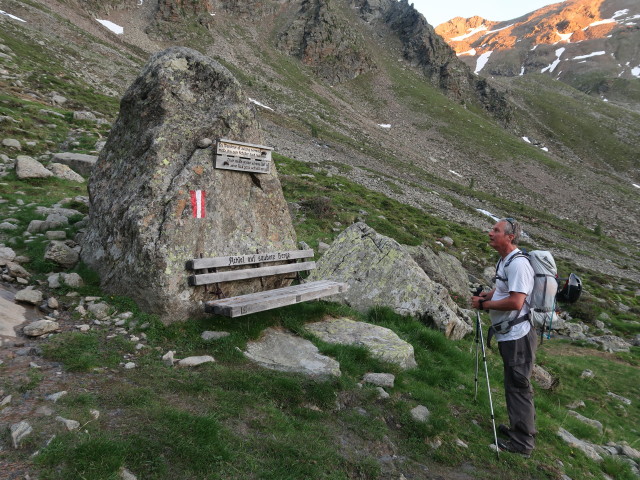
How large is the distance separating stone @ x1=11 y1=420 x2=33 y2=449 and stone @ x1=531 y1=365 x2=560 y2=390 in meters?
11.9

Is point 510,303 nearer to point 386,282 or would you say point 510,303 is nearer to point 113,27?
point 386,282

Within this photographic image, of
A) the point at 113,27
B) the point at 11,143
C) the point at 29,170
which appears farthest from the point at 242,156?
the point at 113,27

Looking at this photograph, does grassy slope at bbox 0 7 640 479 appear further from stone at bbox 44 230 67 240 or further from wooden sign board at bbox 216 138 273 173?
wooden sign board at bbox 216 138 273 173

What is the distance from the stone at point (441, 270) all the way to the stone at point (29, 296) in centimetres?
1323

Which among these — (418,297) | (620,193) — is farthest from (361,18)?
(418,297)

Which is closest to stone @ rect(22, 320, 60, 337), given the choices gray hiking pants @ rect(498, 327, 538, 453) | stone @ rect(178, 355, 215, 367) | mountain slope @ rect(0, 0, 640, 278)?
stone @ rect(178, 355, 215, 367)

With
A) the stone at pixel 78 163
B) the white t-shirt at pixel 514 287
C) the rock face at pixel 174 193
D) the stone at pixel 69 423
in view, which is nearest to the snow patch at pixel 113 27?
the stone at pixel 78 163

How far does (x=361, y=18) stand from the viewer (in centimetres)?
14900

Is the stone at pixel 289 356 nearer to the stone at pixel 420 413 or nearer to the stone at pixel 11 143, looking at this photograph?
the stone at pixel 420 413

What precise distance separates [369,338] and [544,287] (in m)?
3.96

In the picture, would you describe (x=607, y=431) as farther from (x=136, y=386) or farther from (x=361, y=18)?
(x=361, y=18)

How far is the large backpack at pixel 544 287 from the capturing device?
612 centimetres

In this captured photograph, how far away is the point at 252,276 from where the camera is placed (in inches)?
340

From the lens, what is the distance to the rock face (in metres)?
7.48
